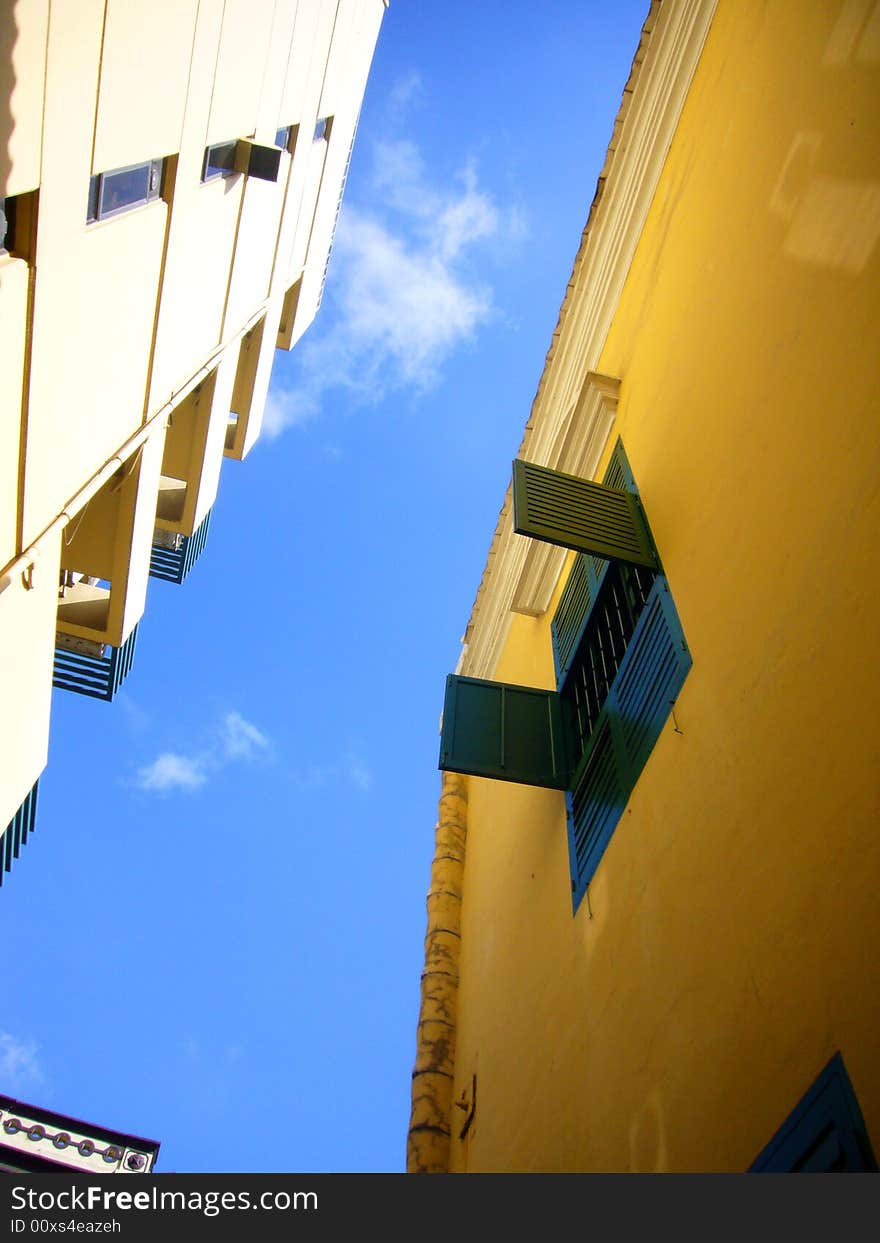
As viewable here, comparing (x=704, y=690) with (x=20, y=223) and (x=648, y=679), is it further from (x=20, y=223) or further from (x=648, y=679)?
(x=20, y=223)

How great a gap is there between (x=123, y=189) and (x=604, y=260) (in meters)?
4.79

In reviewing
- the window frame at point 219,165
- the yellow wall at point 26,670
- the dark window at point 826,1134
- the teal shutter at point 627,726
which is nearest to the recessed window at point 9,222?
the yellow wall at point 26,670

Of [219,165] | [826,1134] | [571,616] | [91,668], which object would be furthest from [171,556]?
[826,1134]

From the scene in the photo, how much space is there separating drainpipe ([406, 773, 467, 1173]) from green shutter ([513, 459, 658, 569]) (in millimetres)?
5155

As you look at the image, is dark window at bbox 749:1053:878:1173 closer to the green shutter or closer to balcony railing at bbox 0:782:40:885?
the green shutter

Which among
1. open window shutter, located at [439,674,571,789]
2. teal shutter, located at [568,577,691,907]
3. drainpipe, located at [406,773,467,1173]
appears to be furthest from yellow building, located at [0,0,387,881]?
drainpipe, located at [406,773,467,1173]

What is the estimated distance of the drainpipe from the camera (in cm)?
695

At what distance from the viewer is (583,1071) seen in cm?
434

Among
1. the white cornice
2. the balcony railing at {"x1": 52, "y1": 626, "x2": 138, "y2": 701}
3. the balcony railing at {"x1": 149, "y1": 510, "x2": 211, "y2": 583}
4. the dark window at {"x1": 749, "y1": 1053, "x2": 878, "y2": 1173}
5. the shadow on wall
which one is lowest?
the dark window at {"x1": 749, "y1": 1053, "x2": 878, "y2": 1173}

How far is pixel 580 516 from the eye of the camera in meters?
5.82
